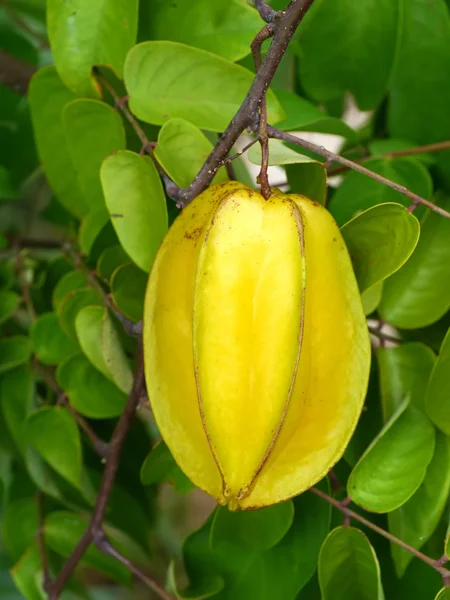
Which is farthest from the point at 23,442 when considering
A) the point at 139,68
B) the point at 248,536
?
the point at 139,68

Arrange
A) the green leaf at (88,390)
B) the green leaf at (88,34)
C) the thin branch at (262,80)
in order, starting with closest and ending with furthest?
the thin branch at (262,80)
the green leaf at (88,34)
the green leaf at (88,390)

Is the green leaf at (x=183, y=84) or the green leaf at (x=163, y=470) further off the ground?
the green leaf at (x=183, y=84)

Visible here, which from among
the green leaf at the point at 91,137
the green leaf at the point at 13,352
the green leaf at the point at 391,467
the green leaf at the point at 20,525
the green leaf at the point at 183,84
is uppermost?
→ the green leaf at the point at 183,84

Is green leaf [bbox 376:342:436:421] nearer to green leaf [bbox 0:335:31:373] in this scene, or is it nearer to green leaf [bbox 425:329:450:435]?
green leaf [bbox 425:329:450:435]

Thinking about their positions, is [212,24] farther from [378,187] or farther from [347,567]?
[347,567]

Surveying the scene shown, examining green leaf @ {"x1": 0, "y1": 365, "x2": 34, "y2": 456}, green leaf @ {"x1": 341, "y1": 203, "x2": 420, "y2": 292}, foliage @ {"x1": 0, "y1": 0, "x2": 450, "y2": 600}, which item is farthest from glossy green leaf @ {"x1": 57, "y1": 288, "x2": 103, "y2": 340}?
green leaf @ {"x1": 341, "y1": 203, "x2": 420, "y2": 292}

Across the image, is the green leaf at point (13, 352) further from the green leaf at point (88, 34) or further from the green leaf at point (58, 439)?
the green leaf at point (88, 34)

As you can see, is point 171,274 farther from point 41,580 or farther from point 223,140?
point 41,580

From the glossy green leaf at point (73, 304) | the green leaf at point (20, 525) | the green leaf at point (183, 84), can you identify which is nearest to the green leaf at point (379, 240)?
the green leaf at point (183, 84)

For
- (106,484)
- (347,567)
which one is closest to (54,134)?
(106,484)
